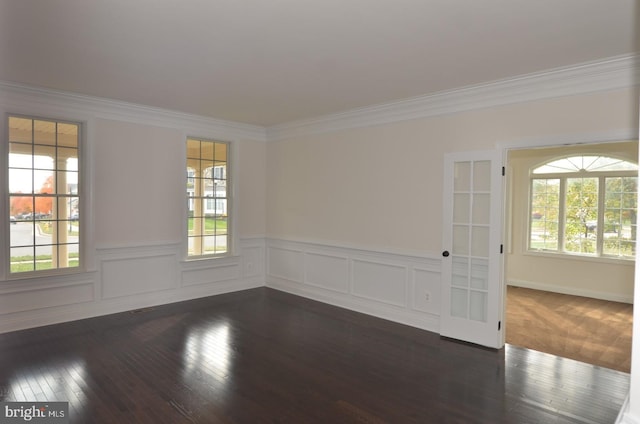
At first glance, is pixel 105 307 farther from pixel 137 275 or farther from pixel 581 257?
pixel 581 257

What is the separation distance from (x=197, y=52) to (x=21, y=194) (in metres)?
2.93

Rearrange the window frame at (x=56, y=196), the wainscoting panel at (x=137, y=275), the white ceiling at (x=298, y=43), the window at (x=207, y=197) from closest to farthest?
1. the white ceiling at (x=298, y=43)
2. the window frame at (x=56, y=196)
3. the wainscoting panel at (x=137, y=275)
4. the window at (x=207, y=197)

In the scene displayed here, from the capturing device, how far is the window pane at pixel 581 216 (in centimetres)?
671

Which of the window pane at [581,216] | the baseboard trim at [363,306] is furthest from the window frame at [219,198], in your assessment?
the window pane at [581,216]

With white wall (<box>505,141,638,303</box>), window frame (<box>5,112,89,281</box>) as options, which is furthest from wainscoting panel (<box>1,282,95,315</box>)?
white wall (<box>505,141,638,303</box>)

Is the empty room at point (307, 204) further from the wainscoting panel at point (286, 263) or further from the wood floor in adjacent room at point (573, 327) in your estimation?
the wood floor in adjacent room at point (573, 327)

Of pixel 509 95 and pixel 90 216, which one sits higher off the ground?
pixel 509 95

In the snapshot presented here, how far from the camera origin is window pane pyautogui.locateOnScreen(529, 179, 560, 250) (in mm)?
7137

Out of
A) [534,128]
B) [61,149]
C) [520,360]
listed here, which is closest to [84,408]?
[61,149]

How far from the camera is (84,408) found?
2.92 metres

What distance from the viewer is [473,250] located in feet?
14.5

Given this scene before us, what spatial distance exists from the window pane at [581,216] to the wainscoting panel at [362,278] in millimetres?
3715

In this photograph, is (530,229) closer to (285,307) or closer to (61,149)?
(285,307)

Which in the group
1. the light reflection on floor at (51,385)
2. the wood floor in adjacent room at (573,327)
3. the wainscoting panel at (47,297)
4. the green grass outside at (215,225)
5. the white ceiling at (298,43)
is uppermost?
the white ceiling at (298,43)
